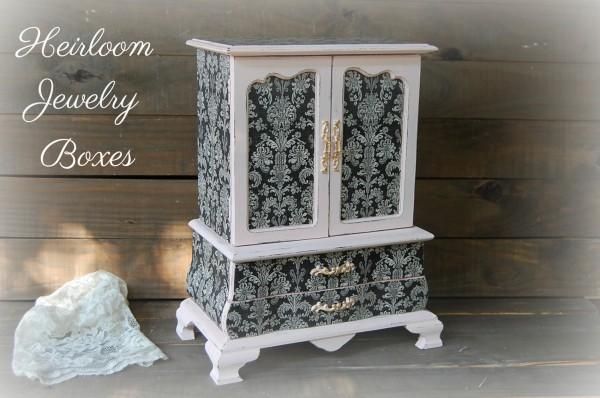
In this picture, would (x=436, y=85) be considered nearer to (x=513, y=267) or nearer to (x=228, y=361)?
(x=513, y=267)

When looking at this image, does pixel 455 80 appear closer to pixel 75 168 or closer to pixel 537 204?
pixel 537 204

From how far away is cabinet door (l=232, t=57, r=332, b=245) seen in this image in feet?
7.75

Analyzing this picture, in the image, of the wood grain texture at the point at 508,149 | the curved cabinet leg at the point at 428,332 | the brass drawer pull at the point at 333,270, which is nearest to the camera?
the brass drawer pull at the point at 333,270

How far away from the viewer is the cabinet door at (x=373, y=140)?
8.13ft

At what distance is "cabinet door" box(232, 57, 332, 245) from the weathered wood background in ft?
1.93

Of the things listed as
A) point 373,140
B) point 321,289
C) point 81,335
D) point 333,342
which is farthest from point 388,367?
point 81,335

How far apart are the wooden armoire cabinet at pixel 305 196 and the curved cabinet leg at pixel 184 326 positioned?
0.07 meters

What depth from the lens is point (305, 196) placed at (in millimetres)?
2488

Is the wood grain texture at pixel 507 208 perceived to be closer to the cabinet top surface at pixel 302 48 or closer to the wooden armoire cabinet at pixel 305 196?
the wooden armoire cabinet at pixel 305 196

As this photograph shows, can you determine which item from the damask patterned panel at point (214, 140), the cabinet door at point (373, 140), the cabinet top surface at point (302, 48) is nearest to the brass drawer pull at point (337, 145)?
the cabinet door at point (373, 140)

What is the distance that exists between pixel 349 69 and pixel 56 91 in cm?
105

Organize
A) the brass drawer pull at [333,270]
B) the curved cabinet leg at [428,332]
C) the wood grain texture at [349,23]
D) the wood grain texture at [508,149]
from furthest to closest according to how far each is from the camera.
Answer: the wood grain texture at [508,149] → the wood grain texture at [349,23] → the curved cabinet leg at [428,332] → the brass drawer pull at [333,270]

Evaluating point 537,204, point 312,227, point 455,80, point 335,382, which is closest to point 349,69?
point 312,227

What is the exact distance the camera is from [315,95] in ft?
7.97
